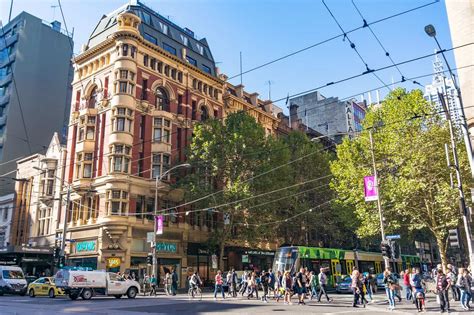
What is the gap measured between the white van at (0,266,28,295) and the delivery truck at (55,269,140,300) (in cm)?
611

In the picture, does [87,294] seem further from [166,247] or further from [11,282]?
[166,247]

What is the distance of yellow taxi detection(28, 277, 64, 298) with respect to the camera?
25062 millimetres

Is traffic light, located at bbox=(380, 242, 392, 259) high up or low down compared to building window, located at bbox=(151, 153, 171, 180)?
down

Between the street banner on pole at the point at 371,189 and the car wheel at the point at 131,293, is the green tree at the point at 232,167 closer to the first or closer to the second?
the car wheel at the point at 131,293

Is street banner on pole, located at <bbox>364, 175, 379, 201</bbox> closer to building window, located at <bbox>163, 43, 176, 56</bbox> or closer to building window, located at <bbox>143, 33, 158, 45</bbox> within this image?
building window, located at <bbox>163, 43, 176, 56</bbox>

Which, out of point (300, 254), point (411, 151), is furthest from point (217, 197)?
point (411, 151)

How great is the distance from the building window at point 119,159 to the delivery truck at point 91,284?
1296 cm

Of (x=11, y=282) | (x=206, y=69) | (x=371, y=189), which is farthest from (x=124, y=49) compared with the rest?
(x=371, y=189)

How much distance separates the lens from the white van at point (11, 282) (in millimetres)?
27344

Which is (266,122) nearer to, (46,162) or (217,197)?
(217,197)

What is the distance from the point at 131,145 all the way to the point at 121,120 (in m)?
2.42

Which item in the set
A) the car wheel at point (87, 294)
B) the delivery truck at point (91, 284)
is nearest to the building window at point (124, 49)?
the delivery truck at point (91, 284)

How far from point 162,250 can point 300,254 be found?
13.1m

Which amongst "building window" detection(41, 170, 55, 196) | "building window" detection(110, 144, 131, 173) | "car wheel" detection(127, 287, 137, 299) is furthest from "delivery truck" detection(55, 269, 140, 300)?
"building window" detection(41, 170, 55, 196)
